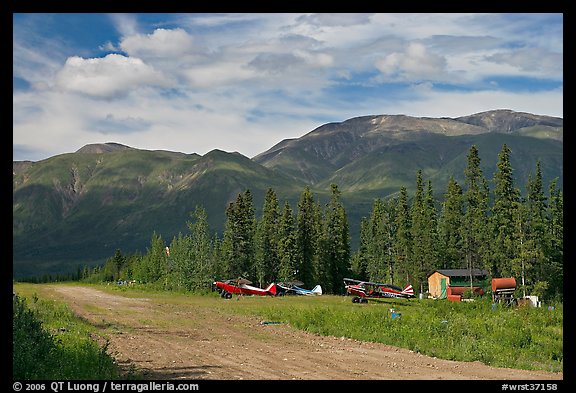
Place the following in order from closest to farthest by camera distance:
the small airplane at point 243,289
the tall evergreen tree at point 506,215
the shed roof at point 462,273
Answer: the small airplane at point 243,289, the tall evergreen tree at point 506,215, the shed roof at point 462,273

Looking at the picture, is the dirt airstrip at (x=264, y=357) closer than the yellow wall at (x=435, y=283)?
Yes

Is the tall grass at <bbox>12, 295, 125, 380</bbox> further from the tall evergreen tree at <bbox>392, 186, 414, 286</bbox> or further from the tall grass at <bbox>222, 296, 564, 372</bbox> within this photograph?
the tall evergreen tree at <bbox>392, 186, 414, 286</bbox>

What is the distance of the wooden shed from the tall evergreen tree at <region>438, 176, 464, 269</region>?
6.75m

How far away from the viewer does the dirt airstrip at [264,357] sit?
1738cm

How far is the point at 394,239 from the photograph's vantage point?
317 feet

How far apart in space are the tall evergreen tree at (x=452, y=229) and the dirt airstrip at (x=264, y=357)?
61780 mm

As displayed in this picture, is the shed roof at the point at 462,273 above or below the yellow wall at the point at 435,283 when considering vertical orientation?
above

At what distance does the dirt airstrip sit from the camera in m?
17.4

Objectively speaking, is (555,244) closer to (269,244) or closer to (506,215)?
(506,215)

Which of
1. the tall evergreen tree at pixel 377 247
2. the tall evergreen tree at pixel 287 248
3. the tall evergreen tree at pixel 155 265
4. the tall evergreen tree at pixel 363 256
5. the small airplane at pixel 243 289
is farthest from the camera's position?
the tall evergreen tree at pixel 155 265

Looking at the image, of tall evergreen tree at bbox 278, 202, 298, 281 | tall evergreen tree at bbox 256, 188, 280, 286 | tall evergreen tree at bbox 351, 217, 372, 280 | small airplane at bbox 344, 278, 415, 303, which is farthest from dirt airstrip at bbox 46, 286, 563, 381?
tall evergreen tree at bbox 351, 217, 372, 280

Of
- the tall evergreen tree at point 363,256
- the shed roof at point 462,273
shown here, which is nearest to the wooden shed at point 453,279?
the shed roof at point 462,273

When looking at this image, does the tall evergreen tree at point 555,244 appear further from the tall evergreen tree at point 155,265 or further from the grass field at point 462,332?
the tall evergreen tree at point 155,265
